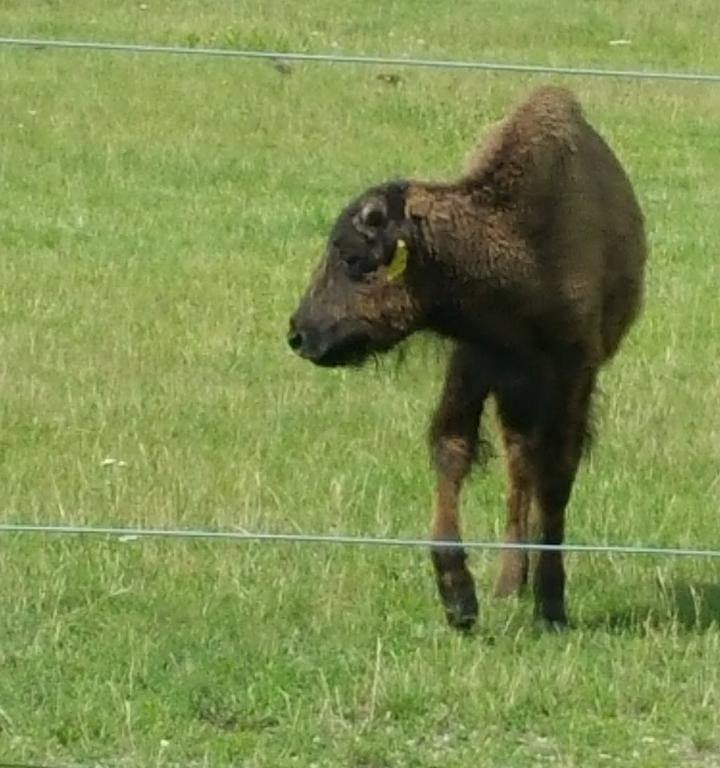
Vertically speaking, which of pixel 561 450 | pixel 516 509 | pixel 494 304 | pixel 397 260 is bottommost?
pixel 516 509

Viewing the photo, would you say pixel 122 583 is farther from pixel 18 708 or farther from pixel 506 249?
pixel 506 249

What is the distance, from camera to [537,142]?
757cm

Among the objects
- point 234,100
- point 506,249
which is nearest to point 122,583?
point 506,249

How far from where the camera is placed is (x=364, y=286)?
283 inches

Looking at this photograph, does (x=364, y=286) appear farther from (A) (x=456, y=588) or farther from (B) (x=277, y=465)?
(B) (x=277, y=465)

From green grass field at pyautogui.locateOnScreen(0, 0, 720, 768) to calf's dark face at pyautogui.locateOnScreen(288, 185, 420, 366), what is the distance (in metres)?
0.55

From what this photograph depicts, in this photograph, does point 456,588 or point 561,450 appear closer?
point 456,588

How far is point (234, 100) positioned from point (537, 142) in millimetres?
9358

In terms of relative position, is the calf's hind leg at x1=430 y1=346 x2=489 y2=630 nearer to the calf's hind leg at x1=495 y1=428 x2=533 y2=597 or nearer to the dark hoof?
the dark hoof

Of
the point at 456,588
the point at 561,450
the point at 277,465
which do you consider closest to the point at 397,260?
the point at 561,450

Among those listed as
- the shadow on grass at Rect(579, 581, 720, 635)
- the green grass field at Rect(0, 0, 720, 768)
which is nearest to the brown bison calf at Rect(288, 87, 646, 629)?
the shadow on grass at Rect(579, 581, 720, 635)

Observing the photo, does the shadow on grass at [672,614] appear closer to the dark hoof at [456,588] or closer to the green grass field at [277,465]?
the green grass field at [277,465]

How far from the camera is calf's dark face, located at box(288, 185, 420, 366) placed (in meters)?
7.16

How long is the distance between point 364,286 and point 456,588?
0.98 meters
